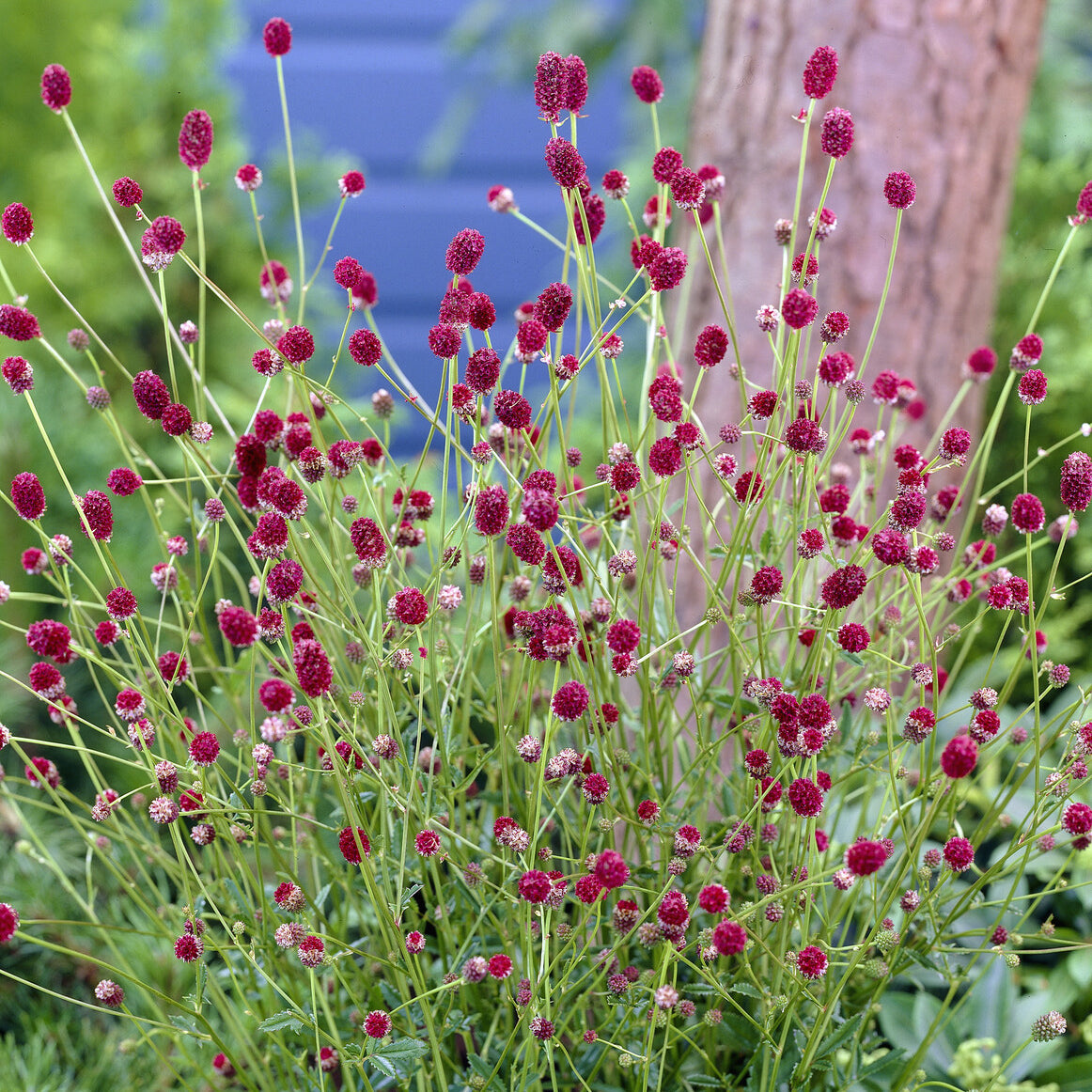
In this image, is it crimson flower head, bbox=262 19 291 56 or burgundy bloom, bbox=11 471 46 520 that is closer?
burgundy bloom, bbox=11 471 46 520

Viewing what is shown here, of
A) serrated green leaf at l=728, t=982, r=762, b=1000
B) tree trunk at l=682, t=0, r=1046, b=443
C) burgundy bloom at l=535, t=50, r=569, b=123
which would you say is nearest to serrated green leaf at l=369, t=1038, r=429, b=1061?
serrated green leaf at l=728, t=982, r=762, b=1000

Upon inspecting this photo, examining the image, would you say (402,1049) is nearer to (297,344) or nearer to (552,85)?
(297,344)

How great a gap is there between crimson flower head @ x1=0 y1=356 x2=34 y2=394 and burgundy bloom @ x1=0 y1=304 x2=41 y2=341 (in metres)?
0.01

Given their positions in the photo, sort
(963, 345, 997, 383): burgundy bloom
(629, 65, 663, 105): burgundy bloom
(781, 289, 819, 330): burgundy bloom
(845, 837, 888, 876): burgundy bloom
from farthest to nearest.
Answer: (963, 345, 997, 383): burgundy bloom → (629, 65, 663, 105): burgundy bloom → (781, 289, 819, 330): burgundy bloom → (845, 837, 888, 876): burgundy bloom

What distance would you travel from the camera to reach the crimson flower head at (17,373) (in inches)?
21.8

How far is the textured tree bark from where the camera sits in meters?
1.19

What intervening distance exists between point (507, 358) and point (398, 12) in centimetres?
372

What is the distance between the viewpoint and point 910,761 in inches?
47.2

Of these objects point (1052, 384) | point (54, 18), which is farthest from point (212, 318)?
point (1052, 384)

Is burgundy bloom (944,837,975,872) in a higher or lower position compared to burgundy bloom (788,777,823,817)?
lower

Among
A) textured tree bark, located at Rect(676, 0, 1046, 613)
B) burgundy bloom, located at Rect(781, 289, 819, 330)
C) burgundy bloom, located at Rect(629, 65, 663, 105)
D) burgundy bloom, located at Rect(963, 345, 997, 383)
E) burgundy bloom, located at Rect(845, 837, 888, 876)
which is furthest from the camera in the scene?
textured tree bark, located at Rect(676, 0, 1046, 613)

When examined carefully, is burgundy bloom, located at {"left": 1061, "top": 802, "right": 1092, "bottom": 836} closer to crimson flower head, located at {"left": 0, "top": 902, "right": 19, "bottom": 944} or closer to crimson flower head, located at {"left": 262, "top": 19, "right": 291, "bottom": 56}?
crimson flower head, located at {"left": 0, "top": 902, "right": 19, "bottom": 944}

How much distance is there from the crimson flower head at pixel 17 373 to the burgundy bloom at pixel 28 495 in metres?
0.06

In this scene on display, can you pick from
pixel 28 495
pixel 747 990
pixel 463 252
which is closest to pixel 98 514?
pixel 28 495
